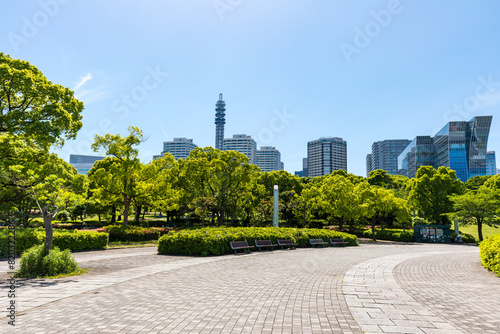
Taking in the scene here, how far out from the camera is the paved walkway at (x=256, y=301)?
539 cm

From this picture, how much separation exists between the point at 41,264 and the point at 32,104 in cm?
1010

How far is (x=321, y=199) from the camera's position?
112 ft

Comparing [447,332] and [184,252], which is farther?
[184,252]

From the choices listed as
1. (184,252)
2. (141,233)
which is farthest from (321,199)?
(184,252)

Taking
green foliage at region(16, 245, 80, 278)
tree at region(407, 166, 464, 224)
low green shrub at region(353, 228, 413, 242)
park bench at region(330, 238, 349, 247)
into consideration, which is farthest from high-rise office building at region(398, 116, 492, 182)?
green foliage at region(16, 245, 80, 278)

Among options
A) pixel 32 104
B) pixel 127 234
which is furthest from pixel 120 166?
pixel 32 104

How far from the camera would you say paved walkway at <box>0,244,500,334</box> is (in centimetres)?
539

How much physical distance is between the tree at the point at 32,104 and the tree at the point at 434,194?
39429 millimetres

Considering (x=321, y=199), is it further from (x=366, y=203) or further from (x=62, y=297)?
(x=62, y=297)

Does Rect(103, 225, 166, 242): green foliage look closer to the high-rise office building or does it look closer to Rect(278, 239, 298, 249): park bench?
Rect(278, 239, 298, 249): park bench

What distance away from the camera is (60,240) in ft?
54.2

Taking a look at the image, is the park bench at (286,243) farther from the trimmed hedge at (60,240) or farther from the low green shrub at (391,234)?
the low green shrub at (391,234)

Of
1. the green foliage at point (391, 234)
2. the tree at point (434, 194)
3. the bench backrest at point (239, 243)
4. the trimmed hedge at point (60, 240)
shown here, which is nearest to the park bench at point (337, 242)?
the bench backrest at point (239, 243)

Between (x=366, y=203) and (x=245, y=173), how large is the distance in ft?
44.7
